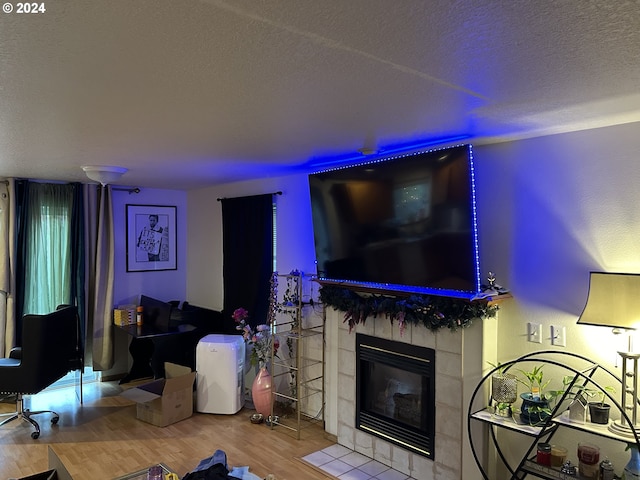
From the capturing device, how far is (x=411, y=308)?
3045mm

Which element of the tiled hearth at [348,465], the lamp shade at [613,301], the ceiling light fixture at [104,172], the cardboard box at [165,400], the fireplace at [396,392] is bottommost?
the tiled hearth at [348,465]

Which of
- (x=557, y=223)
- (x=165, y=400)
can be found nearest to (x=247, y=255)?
(x=165, y=400)

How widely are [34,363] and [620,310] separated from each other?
428cm

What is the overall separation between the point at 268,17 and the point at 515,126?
1722 millimetres

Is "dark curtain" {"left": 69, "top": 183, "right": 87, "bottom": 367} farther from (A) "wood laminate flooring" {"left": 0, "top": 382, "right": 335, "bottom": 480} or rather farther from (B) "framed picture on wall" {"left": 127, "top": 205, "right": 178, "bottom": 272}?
(A) "wood laminate flooring" {"left": 0, "top": 382, "right": 335, "bottom": 480}

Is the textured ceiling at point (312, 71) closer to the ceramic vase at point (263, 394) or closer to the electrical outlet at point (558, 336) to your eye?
the electrical outlet at point (558, 336)

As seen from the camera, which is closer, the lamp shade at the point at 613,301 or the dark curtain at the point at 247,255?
the lamp shade at the point at 613,301

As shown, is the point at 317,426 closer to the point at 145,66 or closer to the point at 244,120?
the point at 244,120

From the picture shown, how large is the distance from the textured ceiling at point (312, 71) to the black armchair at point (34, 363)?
173cm

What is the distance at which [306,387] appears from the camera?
13.8 feet

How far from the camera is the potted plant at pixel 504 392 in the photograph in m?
2.59

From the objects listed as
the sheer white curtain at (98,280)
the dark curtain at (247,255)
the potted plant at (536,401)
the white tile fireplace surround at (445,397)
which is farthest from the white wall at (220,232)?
the potted plant at (536,401)

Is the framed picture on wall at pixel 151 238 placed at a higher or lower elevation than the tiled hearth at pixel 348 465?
higher

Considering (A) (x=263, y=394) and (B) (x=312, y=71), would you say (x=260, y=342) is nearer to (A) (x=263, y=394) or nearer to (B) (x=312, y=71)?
(A) (x=263, y=394)
